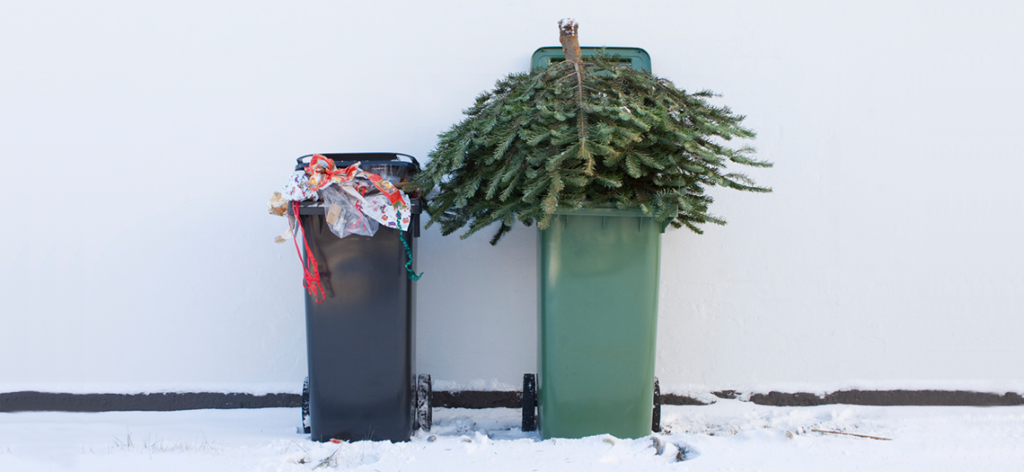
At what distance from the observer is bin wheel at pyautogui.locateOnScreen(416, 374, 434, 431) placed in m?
2.46

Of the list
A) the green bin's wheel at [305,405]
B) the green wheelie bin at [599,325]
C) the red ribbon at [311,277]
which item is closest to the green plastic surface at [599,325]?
the green wheelie bin at [599,325]

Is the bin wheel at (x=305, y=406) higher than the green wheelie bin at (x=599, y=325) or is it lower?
lower

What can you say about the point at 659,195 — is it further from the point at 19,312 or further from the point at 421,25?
the point at 19,312

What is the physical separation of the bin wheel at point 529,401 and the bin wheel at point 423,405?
0.42 meters

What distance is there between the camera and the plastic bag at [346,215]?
7.18 feet

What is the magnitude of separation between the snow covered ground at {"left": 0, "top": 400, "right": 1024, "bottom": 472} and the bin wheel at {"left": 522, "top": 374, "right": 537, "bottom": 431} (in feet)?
0.20

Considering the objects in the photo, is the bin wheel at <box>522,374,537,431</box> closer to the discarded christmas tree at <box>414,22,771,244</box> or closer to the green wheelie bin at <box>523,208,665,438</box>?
the green wheelie bin at <box>523,208,665,438</box>

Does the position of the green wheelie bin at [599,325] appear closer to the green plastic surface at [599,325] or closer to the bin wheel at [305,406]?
the green plastic surface at [599,325]

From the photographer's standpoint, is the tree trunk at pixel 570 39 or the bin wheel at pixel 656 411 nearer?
the tree trunk at pixel 570 39

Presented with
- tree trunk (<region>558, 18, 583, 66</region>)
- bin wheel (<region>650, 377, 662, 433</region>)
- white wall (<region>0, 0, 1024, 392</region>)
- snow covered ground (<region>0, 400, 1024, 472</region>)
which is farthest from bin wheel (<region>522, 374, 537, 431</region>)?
tree trunk (<region>558, 18, 583, 66</region>)

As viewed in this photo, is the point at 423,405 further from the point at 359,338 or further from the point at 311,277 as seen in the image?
the point at 311,277

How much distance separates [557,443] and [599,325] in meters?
0.49

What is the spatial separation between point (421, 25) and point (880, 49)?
2.30 m

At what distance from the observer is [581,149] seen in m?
1.92
